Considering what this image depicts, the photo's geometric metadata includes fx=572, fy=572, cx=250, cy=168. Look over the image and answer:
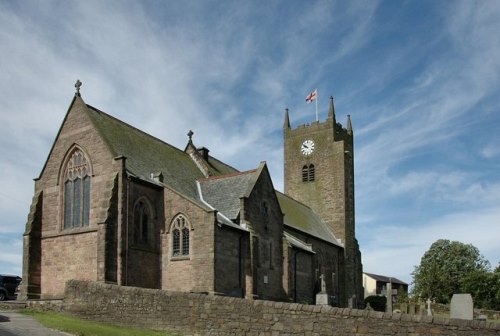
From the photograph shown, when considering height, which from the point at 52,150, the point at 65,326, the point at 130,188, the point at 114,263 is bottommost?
the point at 65,326

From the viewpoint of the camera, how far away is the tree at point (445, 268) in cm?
7631

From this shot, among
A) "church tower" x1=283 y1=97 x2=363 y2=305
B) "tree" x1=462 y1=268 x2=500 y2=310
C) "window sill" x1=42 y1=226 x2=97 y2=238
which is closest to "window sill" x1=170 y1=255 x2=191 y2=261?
"window sill" x1=42 y1=226 x2=97 y2=238

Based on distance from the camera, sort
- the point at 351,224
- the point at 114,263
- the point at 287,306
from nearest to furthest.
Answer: the point at 287,306 → the point at 114,263 → the point at 351,224

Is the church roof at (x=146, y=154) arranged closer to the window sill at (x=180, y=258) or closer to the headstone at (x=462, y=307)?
the window sill at (x=180, y=258)

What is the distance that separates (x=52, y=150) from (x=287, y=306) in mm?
20241

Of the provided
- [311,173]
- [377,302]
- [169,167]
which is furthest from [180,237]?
[377,302]

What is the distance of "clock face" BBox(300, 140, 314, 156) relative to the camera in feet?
198

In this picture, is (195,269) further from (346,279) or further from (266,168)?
(346,279)

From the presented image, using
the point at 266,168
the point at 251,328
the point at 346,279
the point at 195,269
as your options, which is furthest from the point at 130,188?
the point at 346,279

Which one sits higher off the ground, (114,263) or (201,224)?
(201,224)

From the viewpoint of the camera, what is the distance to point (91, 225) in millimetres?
30625

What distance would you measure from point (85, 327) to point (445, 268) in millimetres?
72978

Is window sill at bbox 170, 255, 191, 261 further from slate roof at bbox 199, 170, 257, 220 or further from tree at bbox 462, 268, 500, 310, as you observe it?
tree at bbox 462, 268, 500, 310

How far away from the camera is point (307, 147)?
60625 mm
